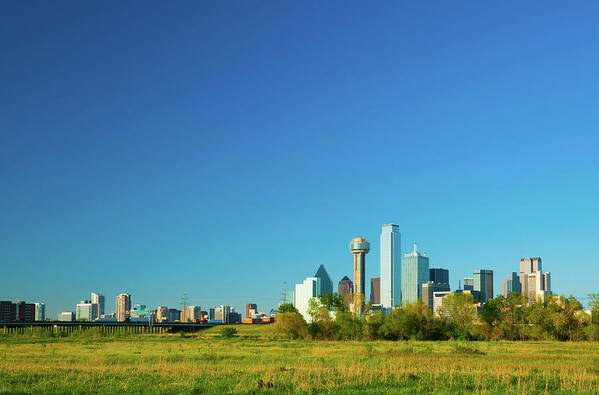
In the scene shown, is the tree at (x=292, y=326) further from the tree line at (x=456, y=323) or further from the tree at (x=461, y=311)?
the tree at (x=461, y=311)

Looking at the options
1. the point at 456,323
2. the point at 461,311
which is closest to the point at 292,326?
the point at 456,323

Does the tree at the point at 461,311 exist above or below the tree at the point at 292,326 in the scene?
above

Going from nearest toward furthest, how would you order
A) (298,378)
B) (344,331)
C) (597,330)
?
(298,378), (597,330), (344,331)

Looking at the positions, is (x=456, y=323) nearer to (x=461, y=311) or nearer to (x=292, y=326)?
(x=461, y=311)

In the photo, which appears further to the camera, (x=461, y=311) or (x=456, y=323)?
(x=461, y=311)

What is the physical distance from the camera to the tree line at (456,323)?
116125mm

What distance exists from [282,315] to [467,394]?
3872 inches

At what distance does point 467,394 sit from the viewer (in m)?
30.6

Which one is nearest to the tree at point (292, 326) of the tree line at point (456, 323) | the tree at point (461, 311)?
the tree line at point (456, 323)

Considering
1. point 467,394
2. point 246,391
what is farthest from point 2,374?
point 467,394

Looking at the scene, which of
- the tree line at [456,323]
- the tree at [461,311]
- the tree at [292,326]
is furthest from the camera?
the tree at [292,326]

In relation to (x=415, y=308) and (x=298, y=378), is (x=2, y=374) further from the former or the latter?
(x=415, y=308)

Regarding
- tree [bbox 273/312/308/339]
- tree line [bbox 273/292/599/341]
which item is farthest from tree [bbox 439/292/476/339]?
tree [bbox 273/312/308/339]

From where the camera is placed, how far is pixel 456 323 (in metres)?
124
